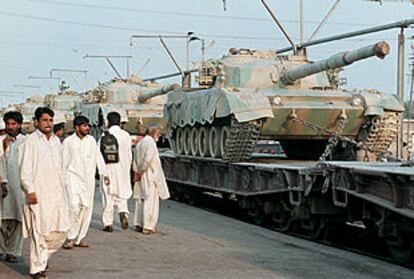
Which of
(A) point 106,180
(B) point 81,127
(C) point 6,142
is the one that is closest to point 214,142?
(A) point 106,180

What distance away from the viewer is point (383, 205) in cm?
1142

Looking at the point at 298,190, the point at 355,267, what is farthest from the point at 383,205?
the point at 298,190

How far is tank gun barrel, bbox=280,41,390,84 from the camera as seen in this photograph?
15266 mm

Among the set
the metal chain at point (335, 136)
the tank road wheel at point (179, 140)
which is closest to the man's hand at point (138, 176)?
the metal chain at point (335, 136)

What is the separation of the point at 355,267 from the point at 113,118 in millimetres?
5083

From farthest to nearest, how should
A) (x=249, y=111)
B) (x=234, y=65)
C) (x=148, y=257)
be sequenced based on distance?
(x=234, y=65)
(x=249, y=111)
(x=148, y=257)

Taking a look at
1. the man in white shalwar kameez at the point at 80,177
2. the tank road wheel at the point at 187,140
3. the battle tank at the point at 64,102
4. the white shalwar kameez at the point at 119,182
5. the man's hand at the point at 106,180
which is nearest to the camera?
the man in white shalwar kameez at the point at 80,177

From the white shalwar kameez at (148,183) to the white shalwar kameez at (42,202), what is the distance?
4.81 m

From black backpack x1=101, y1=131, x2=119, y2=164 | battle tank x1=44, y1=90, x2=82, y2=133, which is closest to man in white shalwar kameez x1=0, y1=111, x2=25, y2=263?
black backpack x1=101, y1=131, x2=119, y2=164

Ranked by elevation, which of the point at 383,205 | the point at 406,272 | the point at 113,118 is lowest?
the point at 406,272

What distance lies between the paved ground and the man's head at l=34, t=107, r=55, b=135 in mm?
1576

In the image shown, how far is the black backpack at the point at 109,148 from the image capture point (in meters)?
13.8

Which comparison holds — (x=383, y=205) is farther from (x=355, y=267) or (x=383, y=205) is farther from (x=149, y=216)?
(x=149, y=216)

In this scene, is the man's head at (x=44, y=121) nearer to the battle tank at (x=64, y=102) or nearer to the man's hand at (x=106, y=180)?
the man's hand at (x=106, y=180)
